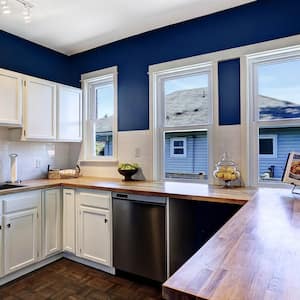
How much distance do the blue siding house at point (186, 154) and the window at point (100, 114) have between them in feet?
2.73

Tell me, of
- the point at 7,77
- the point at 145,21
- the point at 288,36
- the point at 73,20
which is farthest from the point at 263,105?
the point at 7,77

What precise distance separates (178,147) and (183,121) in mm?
314

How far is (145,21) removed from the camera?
2936mm

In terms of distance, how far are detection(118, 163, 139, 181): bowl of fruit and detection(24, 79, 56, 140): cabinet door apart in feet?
3.21

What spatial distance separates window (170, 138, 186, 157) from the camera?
3.04 m

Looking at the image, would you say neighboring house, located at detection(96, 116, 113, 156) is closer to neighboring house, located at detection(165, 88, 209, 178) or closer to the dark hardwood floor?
neighboring house, located at detection(165, 88, 209, 178)

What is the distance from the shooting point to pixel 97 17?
284cm

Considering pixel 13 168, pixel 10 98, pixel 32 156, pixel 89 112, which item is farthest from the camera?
pixel 89 112

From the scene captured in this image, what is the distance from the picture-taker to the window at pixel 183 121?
2912 mm

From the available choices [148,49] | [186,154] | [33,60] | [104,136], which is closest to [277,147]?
[186,154]

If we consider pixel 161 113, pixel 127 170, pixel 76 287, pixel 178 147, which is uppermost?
pixel 161 113

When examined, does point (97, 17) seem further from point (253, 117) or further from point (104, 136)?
point (253, 117)

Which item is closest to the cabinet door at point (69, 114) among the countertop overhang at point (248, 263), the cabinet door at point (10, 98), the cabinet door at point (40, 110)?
the cabinet door at point (40, 110)

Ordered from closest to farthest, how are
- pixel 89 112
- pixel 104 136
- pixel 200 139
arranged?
1. pixel 200 139
2. pixel 104 136
3. pixel 89 112
